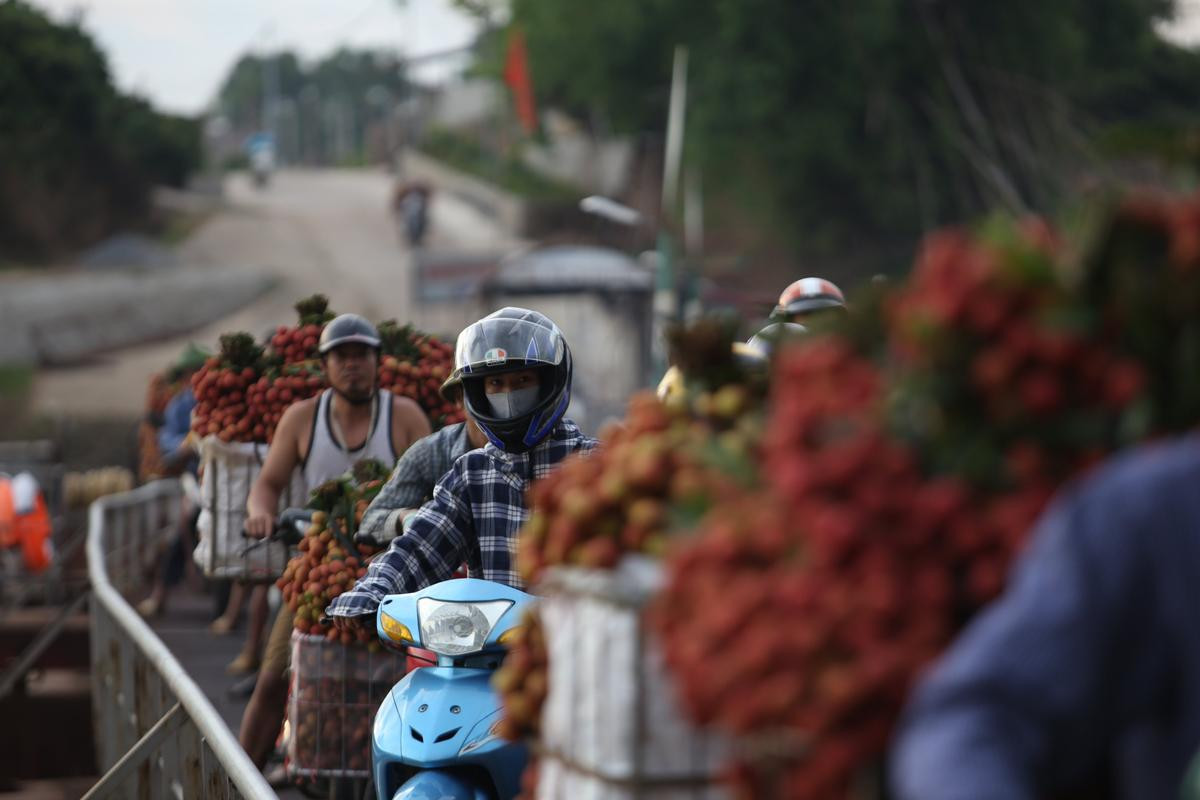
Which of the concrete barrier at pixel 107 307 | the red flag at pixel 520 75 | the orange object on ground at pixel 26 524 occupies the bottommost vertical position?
the concrete barrier at pixel 107 307

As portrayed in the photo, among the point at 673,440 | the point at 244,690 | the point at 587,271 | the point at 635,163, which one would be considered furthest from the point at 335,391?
the point at 635,163

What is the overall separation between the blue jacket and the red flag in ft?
184


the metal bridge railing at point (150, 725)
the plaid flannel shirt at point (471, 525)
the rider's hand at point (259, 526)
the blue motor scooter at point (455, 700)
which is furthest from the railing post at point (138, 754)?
the rider's hand at point (259, 526)

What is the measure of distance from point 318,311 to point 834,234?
45.0 m

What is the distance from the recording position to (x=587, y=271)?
4047 cm

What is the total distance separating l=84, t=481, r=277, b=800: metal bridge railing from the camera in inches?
235

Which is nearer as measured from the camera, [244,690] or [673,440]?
[673,440]

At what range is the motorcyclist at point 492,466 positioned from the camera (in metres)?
6.31

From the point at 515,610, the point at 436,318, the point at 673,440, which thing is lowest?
the point at 436,318

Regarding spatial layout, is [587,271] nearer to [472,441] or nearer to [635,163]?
[635,163]

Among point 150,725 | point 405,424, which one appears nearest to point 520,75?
point 405,424

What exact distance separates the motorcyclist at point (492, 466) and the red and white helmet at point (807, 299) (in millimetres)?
1629

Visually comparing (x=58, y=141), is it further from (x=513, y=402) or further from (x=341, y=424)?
(x=513, y=402)

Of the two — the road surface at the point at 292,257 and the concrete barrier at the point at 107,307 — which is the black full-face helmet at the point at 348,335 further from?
the concrete barrier at the point at 107,307
